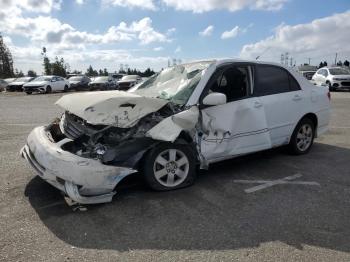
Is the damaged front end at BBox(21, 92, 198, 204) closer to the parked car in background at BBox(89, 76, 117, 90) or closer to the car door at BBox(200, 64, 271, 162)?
the car door at BBox(200, 64, 271, 162)

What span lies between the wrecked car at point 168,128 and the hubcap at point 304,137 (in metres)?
0.27

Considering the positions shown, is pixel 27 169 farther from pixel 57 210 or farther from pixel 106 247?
pixel 106 247

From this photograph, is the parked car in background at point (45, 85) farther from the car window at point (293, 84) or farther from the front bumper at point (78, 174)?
the front bumper at point (78, 174)

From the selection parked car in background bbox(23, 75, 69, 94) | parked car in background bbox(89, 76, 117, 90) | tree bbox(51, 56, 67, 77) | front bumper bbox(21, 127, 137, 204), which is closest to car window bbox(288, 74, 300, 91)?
front bumper bbox(21, 127, 137, 204)

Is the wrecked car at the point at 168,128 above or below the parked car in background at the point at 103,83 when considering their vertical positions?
above

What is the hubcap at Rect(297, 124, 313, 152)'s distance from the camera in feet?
21.6

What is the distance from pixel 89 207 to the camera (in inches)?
170

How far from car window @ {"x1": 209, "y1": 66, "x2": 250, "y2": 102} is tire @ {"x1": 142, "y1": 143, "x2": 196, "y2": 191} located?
3.67 feet

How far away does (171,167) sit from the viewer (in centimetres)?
477

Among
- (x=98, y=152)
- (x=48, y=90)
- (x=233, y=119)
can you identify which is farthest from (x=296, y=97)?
(x=48, y=90)

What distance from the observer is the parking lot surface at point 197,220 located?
335cm

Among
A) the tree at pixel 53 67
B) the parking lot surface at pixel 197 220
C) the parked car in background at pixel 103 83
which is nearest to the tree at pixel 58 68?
the tree at pixel 53 67

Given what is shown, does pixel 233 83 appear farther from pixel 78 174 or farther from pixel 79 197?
pixel 79 197

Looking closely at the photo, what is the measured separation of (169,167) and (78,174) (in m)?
1.17
